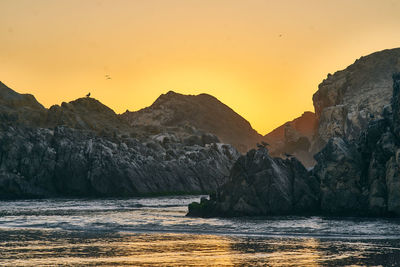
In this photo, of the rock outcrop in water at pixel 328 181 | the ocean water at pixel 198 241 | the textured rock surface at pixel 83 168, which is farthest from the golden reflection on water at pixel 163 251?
→ the textured rock surface at pixel 83 168

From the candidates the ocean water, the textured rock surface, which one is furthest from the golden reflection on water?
the textured rock surface

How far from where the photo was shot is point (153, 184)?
149750mm

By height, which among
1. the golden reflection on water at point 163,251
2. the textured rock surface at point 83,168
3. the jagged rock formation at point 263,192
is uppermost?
the textured rock surface at point 83,168

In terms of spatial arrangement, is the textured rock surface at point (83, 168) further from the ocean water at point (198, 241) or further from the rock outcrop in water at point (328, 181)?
the ocean water at point (198, 241)

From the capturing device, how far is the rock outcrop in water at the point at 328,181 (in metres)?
68.1

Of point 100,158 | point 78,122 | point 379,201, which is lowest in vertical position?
point 379,201

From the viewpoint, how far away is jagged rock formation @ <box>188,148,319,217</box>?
72.4 meters

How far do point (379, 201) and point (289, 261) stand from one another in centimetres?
2995

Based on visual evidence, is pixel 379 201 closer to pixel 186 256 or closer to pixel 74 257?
pixel 186 256

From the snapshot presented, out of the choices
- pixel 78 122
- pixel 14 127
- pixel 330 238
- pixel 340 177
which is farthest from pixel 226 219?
pixel 78 122

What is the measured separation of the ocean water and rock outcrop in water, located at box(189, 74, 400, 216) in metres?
4.17

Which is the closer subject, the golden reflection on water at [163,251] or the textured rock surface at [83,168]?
the golden reflection on water at [163,251]

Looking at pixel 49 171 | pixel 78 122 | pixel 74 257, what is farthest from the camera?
pixel 78 122

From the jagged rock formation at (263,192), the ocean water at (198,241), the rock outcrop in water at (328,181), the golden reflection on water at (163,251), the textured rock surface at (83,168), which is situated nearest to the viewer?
the golden reflection on water at (163,251)
